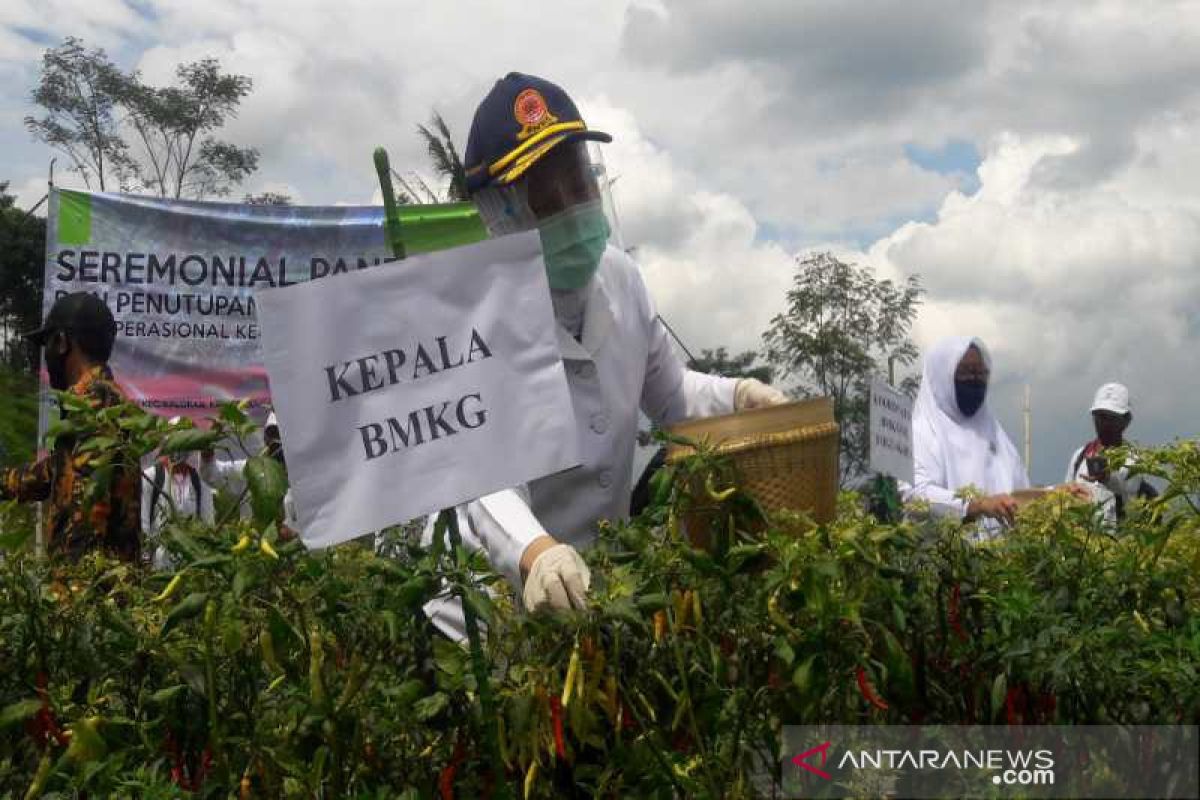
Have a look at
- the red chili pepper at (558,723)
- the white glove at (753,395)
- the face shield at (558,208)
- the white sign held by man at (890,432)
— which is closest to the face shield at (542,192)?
the face shield at (558,208)

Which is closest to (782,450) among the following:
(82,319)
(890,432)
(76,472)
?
(890,432)

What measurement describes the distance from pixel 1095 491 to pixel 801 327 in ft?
31.9

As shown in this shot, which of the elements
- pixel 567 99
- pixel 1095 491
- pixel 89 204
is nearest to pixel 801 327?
pixel 89 204

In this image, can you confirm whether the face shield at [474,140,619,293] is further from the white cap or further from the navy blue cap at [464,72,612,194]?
the white cap

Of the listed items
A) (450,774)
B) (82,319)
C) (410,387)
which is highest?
(82,319)

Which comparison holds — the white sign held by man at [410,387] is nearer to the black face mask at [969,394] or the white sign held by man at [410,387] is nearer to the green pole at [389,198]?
the green pole at [389,198]

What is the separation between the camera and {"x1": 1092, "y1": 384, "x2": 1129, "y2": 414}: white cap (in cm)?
623

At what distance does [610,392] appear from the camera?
264cm

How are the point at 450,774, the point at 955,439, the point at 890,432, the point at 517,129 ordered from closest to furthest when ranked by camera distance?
the point at 450,774
the point at 517,129
the point at 890,432
the point at 955,439

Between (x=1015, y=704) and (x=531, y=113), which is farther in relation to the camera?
(x=531, y=113)

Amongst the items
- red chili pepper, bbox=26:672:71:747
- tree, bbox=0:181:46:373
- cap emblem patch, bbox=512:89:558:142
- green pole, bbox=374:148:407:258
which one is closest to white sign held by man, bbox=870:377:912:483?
cap emblem patch, bbox=512:89:558:142

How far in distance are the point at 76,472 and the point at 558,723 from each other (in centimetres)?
243

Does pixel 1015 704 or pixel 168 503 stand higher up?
pixel 168 503

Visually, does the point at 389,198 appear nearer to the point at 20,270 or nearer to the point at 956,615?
the point at 956,615
